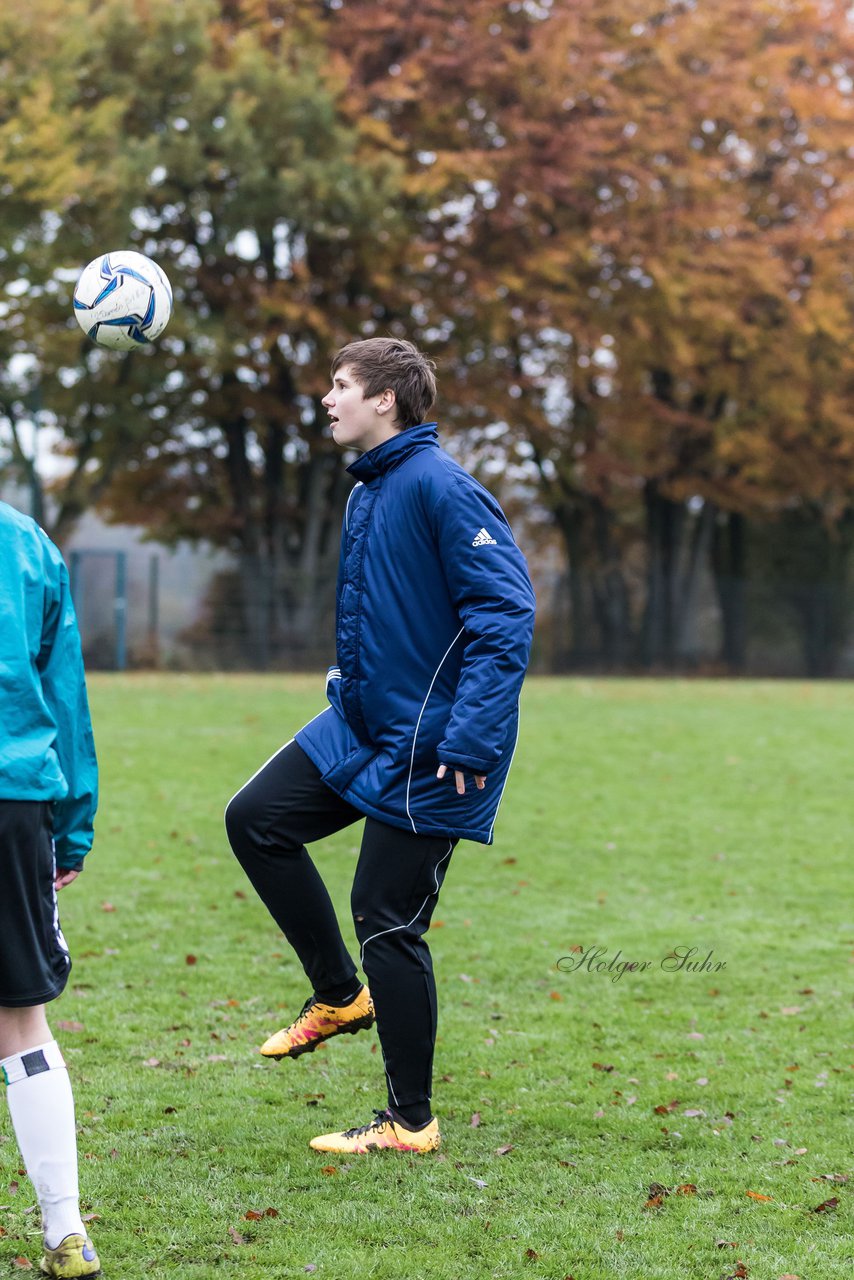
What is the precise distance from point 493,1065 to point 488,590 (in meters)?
2.15

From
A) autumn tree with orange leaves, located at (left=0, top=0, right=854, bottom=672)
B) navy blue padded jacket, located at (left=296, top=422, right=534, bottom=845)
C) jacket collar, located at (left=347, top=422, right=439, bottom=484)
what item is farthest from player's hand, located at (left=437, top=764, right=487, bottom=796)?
autumn tree with orange leaves, located at (left=0, top=0, right=854, bottom=672)

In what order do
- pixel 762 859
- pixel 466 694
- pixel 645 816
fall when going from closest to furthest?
pixel 466 694
pixel 762 859
pixel 645 816

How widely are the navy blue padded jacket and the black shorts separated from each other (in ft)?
3.88

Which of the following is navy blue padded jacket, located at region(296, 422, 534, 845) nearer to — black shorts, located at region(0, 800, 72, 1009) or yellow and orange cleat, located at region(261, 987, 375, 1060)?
yellow and orange cleat, located at region(261, 987, 375, 1060)

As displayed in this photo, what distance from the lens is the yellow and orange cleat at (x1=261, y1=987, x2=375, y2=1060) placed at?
4.69 meters

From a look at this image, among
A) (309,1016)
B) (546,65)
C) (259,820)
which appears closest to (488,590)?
(259,820)

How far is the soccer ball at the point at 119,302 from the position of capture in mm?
4957

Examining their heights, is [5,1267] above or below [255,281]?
below

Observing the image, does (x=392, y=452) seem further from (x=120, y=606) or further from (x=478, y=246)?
(x=478, y=246)

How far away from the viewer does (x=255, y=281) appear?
26719mm

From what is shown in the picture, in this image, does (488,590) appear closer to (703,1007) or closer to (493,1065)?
(493,1065)

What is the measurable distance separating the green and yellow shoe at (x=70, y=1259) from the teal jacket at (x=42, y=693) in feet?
2.85

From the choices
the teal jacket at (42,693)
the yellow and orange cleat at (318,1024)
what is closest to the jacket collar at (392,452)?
the teal jacket at (42,693)

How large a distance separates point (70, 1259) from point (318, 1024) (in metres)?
1.43
